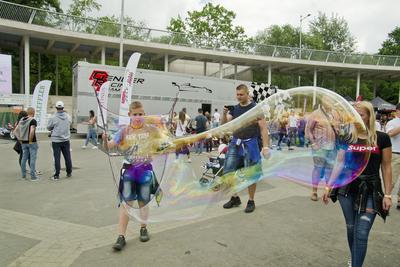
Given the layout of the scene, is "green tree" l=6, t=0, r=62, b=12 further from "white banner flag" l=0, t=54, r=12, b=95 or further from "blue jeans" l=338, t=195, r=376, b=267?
"blue jeans" l=338, t=195, r=376, b=267

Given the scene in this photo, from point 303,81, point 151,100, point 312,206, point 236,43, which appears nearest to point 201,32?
point 303,81

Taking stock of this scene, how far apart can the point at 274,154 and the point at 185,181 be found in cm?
122

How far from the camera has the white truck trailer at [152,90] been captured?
729 inches

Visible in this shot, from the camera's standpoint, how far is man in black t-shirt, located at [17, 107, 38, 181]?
28.5ft

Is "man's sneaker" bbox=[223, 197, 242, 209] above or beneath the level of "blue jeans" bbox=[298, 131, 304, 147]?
beneath

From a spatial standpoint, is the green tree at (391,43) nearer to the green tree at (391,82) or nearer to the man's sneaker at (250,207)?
the green tree at (391,82)

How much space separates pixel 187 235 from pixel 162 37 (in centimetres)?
2510

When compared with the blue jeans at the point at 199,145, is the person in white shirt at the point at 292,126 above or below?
above

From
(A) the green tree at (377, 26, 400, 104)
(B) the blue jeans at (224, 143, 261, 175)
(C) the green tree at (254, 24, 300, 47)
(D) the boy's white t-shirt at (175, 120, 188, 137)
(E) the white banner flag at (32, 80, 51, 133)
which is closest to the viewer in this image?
(B) the blue jeans at (224, 143, 261, 175)

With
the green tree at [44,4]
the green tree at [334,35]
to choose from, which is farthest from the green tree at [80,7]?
the green tree at [334,35]

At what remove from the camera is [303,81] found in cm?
4984

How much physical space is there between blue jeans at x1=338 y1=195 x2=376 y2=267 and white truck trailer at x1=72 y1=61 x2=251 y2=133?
14.2 m

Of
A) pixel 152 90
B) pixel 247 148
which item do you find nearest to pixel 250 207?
pixel 247 148

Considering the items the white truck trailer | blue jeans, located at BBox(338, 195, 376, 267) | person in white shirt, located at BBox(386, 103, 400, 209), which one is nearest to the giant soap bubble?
blue jeans, located at BBox(338, 195, 376, 267)
